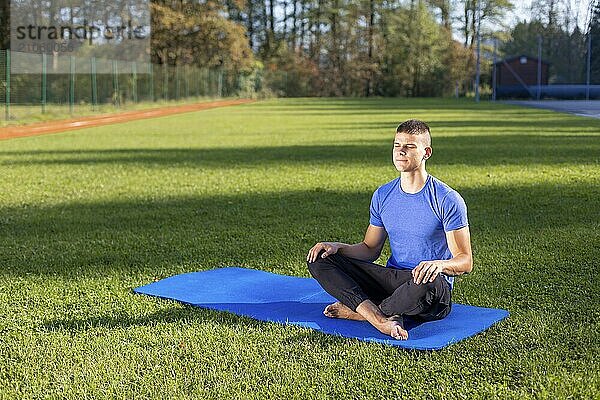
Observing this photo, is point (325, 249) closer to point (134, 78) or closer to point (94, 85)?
point (94, 85)

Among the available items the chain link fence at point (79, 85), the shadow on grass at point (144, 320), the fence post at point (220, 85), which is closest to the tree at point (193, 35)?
the fence post at point (220, 85)

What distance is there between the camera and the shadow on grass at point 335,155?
12305 mm

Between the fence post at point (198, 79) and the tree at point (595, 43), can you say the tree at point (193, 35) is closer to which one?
the fence post at point (198, 79)

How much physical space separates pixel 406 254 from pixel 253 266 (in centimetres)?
158

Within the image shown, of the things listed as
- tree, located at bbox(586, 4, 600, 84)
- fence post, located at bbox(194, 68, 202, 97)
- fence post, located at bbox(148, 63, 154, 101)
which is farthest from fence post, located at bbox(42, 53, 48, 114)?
tree, located at bbox(586, 4, 600, 84)

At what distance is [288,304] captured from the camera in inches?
179

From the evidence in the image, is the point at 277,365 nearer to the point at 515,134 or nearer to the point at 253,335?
the point at 253,335

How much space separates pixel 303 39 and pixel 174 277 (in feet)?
196

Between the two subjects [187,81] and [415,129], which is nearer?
[415,129]

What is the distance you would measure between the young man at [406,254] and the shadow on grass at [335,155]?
7624 millimetres

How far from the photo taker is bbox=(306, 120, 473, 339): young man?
3.99 metres

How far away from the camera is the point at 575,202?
8078 millimetres

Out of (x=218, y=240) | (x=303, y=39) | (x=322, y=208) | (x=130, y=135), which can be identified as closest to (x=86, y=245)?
(x=218, y=240)

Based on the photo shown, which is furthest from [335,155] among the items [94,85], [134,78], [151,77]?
[151,77]
